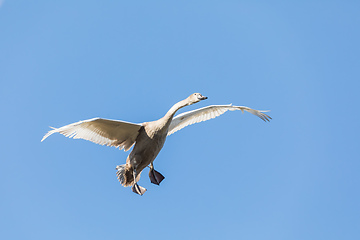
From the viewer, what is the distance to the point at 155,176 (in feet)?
47.5

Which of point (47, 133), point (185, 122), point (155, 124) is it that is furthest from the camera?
point (185, 122)

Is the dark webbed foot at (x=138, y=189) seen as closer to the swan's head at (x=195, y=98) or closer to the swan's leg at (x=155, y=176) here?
the swan's leg at (x=155, y=176)

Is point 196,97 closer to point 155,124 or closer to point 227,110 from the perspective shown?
point 155,124

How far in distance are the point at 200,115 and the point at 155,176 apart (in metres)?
1.97

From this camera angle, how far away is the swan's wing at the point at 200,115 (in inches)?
579

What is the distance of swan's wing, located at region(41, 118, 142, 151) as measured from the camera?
12.7 m

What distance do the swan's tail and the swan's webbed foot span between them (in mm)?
639

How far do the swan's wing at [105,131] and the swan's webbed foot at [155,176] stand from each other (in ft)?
3.64

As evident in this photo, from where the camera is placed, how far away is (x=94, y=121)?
505 inches

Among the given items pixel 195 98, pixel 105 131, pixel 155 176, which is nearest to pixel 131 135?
pixel 105 131

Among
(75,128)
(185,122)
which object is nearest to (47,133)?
(75,128)

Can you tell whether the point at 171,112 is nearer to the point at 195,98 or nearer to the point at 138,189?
the point at 195,98

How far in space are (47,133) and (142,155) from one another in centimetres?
219

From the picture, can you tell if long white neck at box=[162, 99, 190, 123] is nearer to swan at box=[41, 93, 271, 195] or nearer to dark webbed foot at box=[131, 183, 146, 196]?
swan at box=[41, 93, 271, 195]
